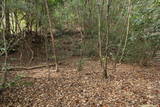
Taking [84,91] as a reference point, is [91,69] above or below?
above

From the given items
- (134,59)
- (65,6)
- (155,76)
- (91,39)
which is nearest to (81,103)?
(155,76)

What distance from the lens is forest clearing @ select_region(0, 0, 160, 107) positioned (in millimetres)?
3689

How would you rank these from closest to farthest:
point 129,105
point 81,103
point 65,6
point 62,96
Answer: point 129,105
point 81,103
point 62,96
point 65,6

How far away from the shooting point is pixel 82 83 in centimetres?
461

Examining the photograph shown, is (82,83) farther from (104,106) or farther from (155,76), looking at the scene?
(155,76)

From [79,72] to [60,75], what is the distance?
27.8 inches

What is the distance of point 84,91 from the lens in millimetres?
4086

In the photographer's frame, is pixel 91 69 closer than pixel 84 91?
No

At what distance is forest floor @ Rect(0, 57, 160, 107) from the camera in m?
3.54

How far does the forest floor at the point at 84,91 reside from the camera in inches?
139

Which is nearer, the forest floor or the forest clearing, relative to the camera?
the forest floor

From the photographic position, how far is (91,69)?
6.12 meters

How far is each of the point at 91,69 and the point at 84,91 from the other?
2095 millimetres

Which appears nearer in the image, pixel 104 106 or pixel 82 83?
pixel 104 106
